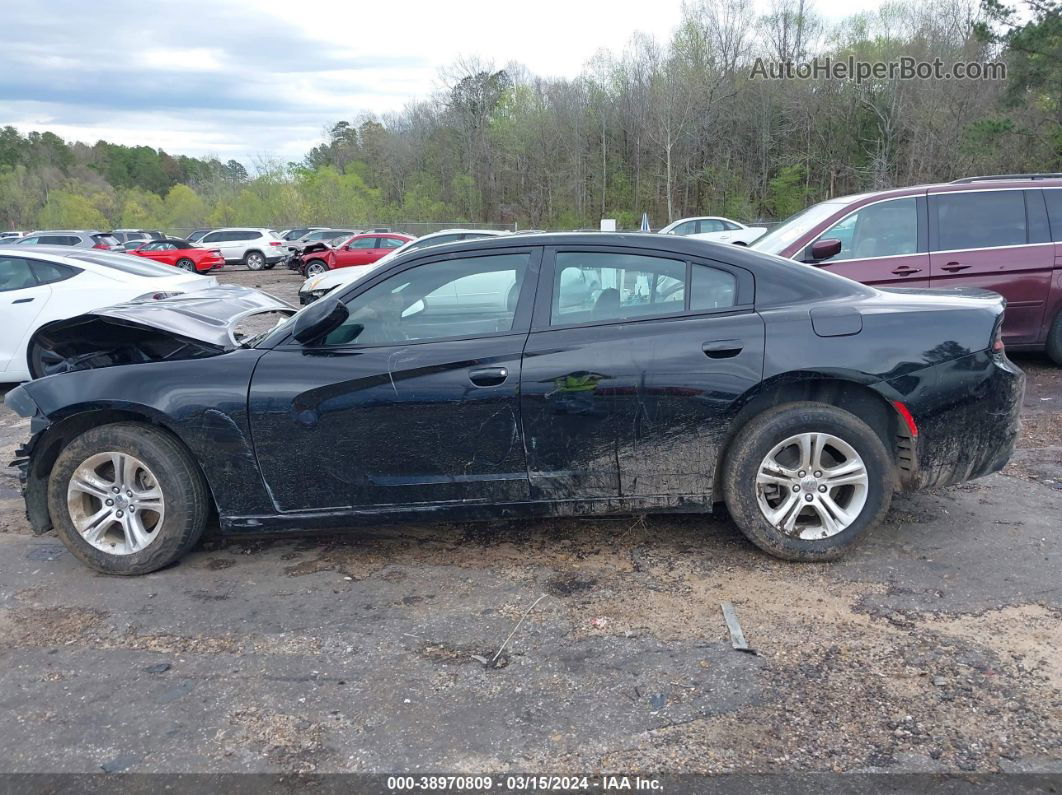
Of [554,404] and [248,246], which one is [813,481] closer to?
[554,404]

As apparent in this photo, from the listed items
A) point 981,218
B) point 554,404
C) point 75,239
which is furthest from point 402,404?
point 75,239

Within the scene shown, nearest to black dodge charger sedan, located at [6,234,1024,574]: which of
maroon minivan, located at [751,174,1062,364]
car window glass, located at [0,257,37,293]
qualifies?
maroon minivan, located at [751,174,1062,364]

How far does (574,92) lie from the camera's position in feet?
167

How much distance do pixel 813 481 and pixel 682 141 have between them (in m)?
46.3

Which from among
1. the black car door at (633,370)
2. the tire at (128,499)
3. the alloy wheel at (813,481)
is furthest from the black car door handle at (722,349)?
the tire at (128,499)

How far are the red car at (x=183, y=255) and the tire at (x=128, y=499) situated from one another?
26.8m

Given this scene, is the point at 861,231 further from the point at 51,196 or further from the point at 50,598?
the point at 51,196

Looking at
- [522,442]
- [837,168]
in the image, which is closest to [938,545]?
[522,442]

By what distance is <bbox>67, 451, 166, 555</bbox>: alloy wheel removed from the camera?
12.9 feet

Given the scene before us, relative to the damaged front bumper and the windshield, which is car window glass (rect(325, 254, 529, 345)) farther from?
the windshield

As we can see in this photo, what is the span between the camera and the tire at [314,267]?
26.0 metres

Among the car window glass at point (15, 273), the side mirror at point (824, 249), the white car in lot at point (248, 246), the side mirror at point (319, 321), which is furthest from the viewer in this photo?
the white car in lot at point (248, 246)

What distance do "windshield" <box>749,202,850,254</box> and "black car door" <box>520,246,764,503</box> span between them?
12.8ft

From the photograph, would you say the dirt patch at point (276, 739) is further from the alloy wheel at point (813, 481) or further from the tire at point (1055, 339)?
the tire at point (1055, 339)
